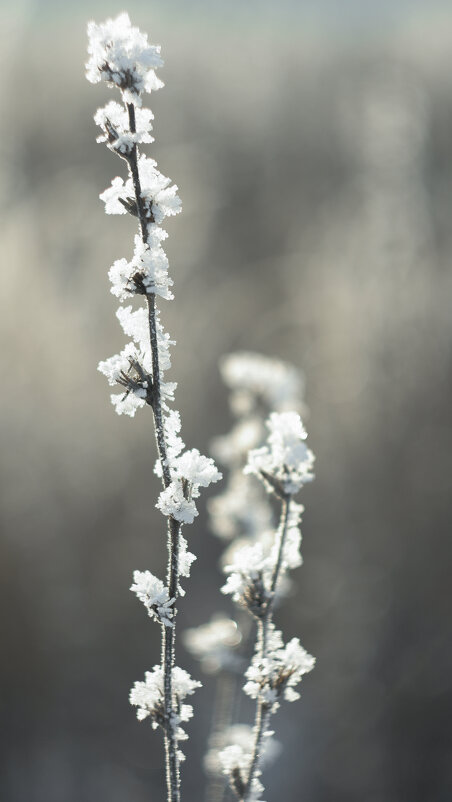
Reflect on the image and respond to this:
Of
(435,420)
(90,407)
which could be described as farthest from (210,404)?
(435,420)

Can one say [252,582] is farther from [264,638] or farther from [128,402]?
[128,402]

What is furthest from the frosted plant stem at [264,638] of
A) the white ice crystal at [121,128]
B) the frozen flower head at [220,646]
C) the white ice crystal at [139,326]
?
the frozen flower head at [220,646]

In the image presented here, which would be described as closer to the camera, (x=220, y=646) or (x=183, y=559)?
(x=183, y=559)

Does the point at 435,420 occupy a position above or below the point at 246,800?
above

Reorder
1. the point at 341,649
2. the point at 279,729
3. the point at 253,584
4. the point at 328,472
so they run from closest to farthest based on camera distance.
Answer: the point at 253,584 < the point at 279,729 < the point at 341,649 < the point at 328,472

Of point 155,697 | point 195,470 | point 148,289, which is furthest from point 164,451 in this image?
point 155,697

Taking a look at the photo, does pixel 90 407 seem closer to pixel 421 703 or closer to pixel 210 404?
pixel 210 404

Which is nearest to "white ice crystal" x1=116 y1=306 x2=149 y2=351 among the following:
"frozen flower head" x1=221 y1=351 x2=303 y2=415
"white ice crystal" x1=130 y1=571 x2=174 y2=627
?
"white ice crystal" x1=130 y1=571 x2=174 y2=627
